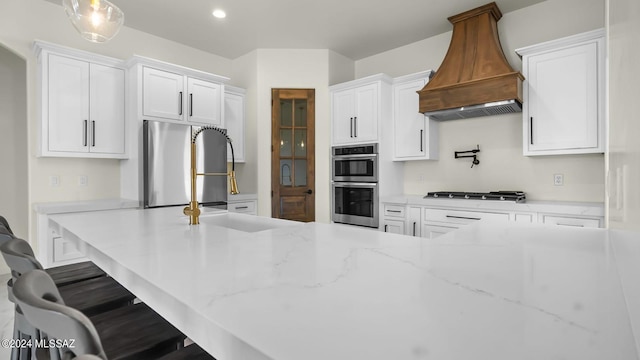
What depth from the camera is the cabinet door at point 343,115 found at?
4008 mm

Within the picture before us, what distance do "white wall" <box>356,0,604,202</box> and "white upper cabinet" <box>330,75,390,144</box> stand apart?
0.64 m

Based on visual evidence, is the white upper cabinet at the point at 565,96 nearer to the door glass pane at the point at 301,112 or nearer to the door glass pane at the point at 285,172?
the door glass pane at the point at 301,112

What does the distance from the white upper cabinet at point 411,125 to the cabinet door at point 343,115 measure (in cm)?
52

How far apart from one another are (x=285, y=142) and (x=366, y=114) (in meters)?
1.13

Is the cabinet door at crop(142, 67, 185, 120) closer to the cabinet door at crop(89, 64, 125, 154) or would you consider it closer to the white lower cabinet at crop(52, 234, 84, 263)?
the cabinet door at crop(89, 64, 125, 154)

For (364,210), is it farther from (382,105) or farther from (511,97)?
(511,97)

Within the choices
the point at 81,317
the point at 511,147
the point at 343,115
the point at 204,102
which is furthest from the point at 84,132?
the point at 511,147

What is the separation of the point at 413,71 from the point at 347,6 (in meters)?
1.25

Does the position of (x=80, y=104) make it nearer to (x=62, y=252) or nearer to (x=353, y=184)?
(x=62, y=252)

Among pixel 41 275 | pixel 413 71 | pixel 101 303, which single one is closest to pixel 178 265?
pixel 41 275

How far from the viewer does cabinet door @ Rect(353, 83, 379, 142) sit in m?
3.78

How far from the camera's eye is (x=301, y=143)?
4.30 m

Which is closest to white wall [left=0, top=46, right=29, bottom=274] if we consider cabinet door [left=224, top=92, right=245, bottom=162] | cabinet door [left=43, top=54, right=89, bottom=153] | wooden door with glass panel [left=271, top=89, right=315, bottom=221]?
cabinet door [left=43, top=54, right=89, bottom=153]

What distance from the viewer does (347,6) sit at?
10.7 feet
